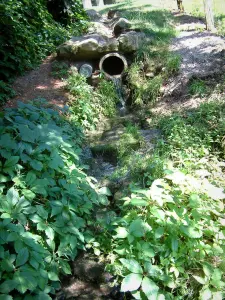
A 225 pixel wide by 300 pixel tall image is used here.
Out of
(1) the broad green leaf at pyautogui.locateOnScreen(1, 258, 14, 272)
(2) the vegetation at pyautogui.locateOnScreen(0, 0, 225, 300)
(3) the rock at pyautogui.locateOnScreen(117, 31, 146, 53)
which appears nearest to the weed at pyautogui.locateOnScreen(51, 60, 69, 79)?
(3) the rock at pyautogui.locateOnScreen(117, 31, 146, 53)

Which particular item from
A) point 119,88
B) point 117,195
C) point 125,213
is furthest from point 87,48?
point 125,213

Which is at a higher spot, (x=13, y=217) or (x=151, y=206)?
(x=13, y=217)

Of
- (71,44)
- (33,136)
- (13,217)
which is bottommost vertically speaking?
(13,217)

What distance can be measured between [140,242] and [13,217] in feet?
4.30

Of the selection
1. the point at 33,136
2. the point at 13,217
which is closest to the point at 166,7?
the point at 33,136

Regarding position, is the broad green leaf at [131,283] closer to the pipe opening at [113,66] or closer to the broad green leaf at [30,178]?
the broad green leaf at [30,178]

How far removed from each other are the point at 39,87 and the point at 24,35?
165cm

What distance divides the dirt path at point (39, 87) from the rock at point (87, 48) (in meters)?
0.69

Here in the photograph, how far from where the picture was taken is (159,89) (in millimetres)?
6648

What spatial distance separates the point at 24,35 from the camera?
6.77 meters

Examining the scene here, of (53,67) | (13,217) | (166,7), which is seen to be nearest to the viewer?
(13,217)

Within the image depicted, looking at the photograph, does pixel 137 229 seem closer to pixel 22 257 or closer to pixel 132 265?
pixel 132 265

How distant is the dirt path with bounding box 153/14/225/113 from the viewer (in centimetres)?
609

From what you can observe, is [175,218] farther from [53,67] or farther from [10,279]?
[53,67]
